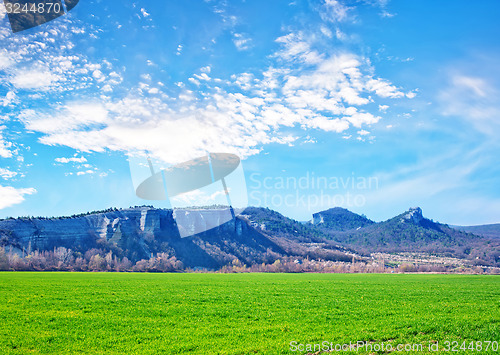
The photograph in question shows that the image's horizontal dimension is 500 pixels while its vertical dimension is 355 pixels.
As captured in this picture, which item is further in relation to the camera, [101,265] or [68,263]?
[101,265]

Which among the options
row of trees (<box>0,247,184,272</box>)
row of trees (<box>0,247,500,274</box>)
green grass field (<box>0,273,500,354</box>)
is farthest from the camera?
row of trees (<box>0,247,500,274</box>)

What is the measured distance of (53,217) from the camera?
154500 mm

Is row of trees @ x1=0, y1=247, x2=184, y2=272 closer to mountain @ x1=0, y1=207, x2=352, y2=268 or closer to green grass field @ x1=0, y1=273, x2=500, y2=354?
mountain @ x1=0, y1=207, x2=352, y2=268

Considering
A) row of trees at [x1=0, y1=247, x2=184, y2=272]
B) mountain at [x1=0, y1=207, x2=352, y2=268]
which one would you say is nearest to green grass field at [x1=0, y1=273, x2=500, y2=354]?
row of trees at [x1=0, y1=247, x2=184, y2=272]

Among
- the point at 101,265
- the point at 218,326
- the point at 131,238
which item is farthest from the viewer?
the point at 131,238

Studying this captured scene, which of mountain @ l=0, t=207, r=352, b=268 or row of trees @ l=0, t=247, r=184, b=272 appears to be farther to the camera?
mountain @ l=0, t=207, r=352, b=268

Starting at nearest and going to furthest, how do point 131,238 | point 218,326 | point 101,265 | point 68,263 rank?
point 218,326, point 68,263, point 101,265, point 131,238

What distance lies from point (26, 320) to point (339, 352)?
59.3ft

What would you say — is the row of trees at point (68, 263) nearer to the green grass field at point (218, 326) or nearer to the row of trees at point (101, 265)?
the row of trees at point (101, 265)

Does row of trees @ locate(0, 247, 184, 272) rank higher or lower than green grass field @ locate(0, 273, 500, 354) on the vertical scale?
lower

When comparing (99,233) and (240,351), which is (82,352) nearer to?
(240,351)

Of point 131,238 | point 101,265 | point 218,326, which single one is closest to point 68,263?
point 101,265

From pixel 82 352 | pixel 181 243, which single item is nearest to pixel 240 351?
pixel 82 352

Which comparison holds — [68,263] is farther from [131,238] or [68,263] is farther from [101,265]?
[131,238]
